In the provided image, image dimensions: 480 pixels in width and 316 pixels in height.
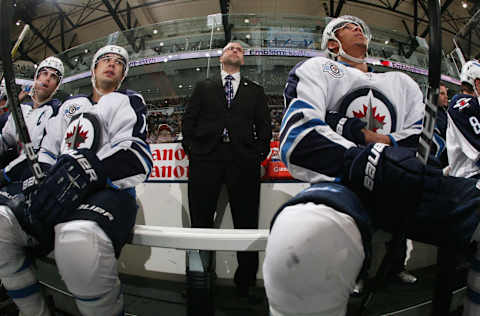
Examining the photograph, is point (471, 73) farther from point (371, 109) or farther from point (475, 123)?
point (371, 109)

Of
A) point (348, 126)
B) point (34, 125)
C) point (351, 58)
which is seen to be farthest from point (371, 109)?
point (34, 125)

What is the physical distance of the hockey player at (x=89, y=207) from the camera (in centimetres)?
83

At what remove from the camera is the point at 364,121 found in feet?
3.14

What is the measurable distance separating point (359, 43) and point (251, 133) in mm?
695

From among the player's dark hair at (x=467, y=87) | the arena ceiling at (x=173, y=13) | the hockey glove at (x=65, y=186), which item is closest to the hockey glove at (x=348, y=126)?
the hockey glove at (x=65, y=186)

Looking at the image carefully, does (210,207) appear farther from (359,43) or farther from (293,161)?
(359,43)

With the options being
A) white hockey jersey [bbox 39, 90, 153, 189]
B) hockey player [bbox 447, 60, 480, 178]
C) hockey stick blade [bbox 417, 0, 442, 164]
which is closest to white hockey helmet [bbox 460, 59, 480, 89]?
hockey player [bbox 447, 60, 480, 178]

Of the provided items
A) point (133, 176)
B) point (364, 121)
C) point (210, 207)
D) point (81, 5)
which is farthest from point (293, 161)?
point (81, 5)

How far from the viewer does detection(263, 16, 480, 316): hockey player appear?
1.84ft

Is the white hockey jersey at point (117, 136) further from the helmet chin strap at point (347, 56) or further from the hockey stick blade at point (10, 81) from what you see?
the helmet chin strap at point (347, 56)

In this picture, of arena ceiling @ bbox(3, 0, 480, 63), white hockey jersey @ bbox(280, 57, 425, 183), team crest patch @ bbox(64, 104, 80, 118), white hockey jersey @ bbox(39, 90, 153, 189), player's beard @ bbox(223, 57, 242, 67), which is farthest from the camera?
arena ceiling @ bbox(3, 0, 480, 63)

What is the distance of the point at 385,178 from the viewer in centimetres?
66

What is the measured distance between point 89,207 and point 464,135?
178 centimetres

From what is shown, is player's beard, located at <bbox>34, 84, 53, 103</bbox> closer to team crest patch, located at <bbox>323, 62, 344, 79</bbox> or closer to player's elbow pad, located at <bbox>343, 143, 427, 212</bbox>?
team crest patch, located at <bbox>323, 62, 344, 79</bbox>
